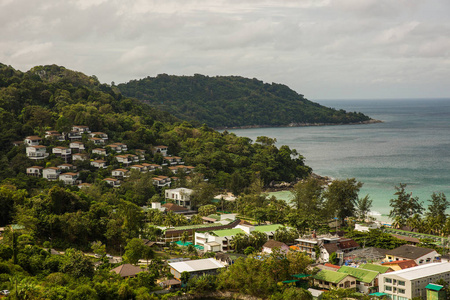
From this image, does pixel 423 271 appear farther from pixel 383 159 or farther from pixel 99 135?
pixel 383 159

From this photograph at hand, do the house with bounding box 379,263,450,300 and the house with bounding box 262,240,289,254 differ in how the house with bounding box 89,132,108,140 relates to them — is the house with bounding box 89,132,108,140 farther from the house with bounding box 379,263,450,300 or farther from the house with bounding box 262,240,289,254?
the house with bounding box 379,263,450,300

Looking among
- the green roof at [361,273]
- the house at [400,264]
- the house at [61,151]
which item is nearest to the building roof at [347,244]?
the house at [400,264]

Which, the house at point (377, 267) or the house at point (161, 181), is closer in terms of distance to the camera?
the house at point (377, 267)

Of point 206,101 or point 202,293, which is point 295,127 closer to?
point 206,101

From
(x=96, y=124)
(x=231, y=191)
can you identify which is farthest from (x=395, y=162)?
(x=96, y=124)

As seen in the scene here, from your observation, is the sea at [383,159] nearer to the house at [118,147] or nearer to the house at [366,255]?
the house at [366,255]

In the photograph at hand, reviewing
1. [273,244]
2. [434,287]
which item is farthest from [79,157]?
[434,287]

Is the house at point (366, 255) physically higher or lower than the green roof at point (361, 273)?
lower
